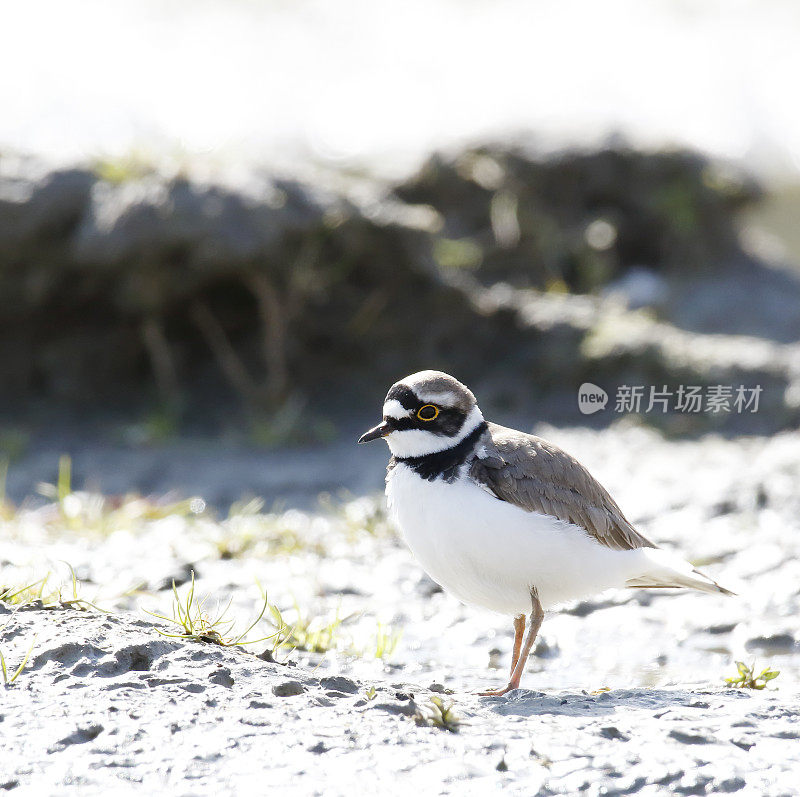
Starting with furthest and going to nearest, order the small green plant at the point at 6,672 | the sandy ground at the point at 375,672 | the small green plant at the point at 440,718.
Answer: the small green plant at the point at 6,672
the small green plant at the point at 440,718
the sandy ground at the point at 375,672

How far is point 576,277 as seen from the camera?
462 inches

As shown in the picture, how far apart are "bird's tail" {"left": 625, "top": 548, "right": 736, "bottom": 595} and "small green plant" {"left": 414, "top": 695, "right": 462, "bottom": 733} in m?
1.53

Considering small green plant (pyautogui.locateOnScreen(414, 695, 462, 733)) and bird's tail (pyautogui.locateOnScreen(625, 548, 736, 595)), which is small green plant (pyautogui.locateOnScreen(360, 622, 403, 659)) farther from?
small green plant (pyautogui.locateOnScreen(414, 695, 462, 733))

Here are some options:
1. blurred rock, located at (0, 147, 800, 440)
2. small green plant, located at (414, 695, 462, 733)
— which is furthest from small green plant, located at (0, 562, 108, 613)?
blurred rock, located at (0, 147, 800, 440)

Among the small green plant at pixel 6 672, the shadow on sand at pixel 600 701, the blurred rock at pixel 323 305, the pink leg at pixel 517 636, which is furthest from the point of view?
the blurred rock at pixel 323 305

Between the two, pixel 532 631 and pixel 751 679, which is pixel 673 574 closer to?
pixel 751 679

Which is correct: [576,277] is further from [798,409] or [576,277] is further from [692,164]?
[798,409]

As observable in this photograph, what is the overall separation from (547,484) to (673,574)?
760 mm

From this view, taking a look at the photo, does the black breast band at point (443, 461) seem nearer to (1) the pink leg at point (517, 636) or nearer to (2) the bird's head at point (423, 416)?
(2) the bird's head at point (423, 416)

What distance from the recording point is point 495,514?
14.2 feet

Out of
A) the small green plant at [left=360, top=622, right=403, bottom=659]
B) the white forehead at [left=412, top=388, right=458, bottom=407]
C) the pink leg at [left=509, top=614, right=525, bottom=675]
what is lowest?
the small green plant at [left=360, top=622, right=403, bottom=659]

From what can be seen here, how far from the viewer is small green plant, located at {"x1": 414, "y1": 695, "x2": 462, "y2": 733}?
361 cm

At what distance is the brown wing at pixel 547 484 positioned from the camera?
4480mm

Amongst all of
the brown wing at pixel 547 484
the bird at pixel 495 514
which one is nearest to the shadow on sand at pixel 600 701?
the bird at pixel 495 514
